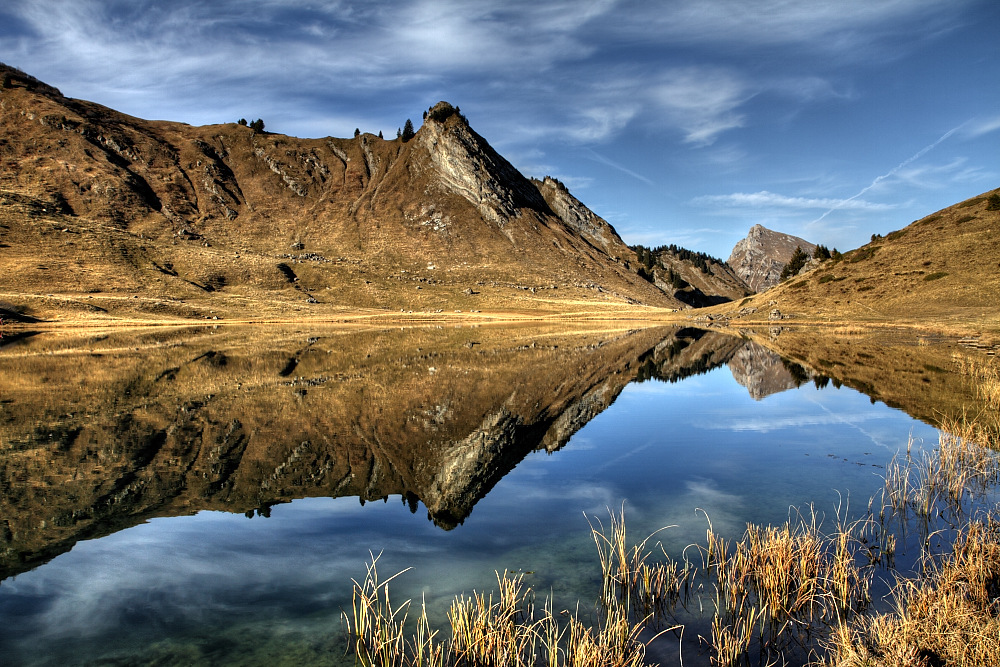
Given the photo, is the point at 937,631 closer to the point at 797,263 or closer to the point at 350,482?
the point at 350,482

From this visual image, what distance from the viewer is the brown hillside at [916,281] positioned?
6875 cm

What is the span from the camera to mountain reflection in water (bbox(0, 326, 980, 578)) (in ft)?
46.9

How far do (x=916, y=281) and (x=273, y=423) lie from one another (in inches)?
3603

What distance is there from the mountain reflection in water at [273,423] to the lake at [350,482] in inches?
5.4

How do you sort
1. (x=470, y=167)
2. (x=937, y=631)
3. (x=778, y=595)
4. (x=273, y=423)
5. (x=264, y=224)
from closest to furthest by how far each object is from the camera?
(x=937, y=631) → (x=778, y=595) → (x=273, y=423) → (x=264, y=224) → (x=470, y=167)

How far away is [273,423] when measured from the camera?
73.6 feet

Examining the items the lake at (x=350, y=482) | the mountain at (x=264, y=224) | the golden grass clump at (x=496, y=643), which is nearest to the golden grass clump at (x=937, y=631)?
the lake at (x=350, y=482)

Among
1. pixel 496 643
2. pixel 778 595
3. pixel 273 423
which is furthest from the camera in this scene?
pixel 273 423

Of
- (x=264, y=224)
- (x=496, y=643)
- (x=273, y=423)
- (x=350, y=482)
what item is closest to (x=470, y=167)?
(x=264, y=224)

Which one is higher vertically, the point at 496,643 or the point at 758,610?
the point at 496,643

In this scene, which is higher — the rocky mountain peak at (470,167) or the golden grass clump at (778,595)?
the rocky mountain peak at (470,167)

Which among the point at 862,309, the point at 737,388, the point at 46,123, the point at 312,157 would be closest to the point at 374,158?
the point at 312,157

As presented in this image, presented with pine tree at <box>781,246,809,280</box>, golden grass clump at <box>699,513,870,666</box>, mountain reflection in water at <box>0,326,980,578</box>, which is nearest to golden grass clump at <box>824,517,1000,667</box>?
golden grass clump at <box>699,513,870,666</box>

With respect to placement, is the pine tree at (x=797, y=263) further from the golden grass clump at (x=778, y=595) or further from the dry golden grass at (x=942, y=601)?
the golden grass clump at (x=778, y=595)
